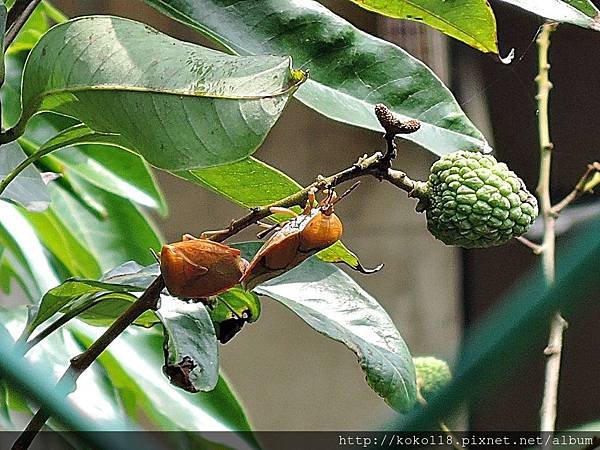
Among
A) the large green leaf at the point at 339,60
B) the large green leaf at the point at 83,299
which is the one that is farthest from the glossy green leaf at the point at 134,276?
the large green leaf at the point at 339,60

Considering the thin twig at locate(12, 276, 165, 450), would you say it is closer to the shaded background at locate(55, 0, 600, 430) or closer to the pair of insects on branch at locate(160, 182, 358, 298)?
the pair of insects on branch at locate(160, 182, 358, 298)

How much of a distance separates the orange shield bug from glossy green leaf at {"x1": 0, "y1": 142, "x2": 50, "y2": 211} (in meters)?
0.07

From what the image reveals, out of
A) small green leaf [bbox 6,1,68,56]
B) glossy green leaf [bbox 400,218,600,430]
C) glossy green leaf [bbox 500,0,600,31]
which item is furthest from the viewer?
small green leaf [bbox 6,1,68,56]

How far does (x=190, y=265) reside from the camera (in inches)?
12.9

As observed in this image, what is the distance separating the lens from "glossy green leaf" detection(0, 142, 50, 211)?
364 mm

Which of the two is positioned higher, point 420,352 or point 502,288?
point 502,288

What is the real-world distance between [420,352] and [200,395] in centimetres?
103

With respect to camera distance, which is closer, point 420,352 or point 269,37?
point 269,37

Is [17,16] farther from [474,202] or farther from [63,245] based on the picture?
[63,245]

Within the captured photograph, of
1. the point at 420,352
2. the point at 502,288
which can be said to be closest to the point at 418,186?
the point at 502,288

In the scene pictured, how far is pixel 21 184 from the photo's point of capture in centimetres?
37

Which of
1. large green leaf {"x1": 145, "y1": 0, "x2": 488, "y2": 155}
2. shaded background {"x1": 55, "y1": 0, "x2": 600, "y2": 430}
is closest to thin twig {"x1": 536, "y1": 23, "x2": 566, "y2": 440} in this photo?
large green leaf {"x1": 145, "y1": 0, "x2": 488, "y2": 155}

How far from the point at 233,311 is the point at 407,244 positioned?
4.53 feet

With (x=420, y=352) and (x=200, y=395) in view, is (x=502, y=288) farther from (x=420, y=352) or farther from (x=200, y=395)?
(x=200, y=395)
